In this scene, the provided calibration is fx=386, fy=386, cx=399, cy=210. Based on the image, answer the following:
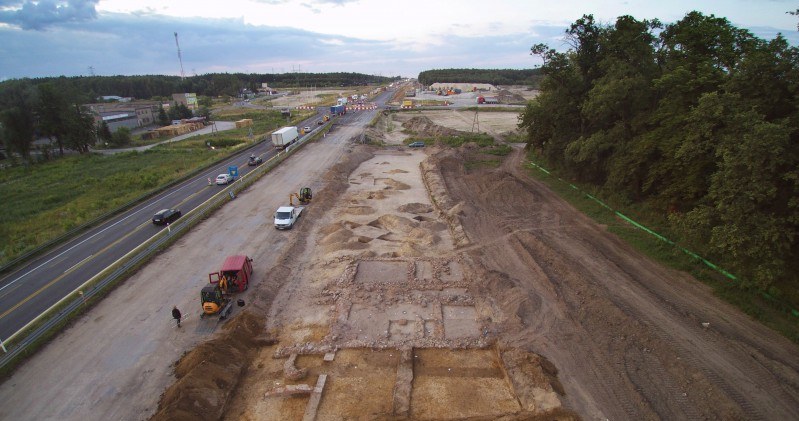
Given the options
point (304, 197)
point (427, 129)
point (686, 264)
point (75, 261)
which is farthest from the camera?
point (427, 129)

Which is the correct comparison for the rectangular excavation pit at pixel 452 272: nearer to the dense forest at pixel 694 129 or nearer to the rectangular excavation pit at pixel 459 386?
the rectangular excavation pit at pixel 459 386

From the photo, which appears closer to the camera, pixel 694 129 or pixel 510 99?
pixel 694 129

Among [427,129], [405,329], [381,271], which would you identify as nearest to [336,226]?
[381,271]

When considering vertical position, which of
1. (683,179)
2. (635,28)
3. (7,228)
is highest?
(635,28)

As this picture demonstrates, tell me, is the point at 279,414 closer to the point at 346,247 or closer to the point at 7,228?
the point at 346,247

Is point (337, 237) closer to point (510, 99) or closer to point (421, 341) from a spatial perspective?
point (421, 341)

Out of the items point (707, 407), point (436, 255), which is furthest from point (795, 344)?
point (436, 255)

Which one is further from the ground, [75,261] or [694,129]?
[694,129]

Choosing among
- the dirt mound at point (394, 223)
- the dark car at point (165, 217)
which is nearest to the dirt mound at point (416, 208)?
the dirt mound at point (394, 223)

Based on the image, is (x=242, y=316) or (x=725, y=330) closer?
(x=725, y=330)
